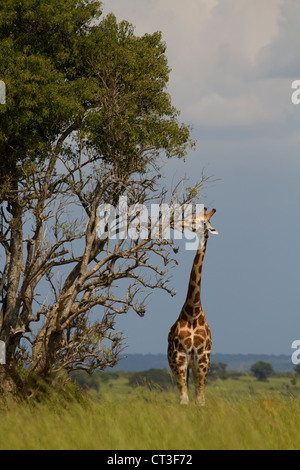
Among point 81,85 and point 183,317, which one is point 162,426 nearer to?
point 183,317

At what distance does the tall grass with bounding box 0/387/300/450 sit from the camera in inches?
455

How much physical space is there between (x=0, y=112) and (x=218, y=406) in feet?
37.2

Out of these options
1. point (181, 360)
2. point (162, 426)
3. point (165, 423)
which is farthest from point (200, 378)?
point (162, 426)

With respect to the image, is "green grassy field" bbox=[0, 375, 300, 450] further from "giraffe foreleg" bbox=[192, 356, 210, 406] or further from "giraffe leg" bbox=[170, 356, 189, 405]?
"giraffe leg" bbox=[170, 356, 189, 405]

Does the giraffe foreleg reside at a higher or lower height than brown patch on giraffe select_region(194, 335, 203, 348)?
lower

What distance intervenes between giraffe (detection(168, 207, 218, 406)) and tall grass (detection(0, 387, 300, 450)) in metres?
0.59

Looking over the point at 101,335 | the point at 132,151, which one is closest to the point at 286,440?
the point at 101,335

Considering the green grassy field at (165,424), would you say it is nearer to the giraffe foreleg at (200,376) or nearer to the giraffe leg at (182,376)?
the giraffe foreleg at (200,376)

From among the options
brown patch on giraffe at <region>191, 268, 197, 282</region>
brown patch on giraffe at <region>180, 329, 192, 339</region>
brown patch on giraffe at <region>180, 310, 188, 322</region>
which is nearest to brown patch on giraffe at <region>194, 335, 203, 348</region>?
brown patch on giraffe at <region>180, 329, 192, 339</region>

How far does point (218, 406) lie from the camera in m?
14.1

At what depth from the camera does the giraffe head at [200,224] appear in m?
15.9

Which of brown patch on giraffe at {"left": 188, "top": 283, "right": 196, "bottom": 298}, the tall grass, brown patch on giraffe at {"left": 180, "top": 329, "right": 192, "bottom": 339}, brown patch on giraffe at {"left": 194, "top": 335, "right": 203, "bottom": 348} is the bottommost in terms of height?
the tall grass

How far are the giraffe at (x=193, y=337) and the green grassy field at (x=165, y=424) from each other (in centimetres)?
47

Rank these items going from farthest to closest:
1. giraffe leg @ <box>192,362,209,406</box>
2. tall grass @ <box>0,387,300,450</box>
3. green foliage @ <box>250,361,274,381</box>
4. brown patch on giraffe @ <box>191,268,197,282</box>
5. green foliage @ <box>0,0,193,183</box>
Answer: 1. green foliage @ <box>250,361,274,381</box>
2. green foliage @ <box>0,0,193,183</box>
3. brown patch on giraffe @ <box>191,268,197,282</box>
4. giraffe leg @ <box>192,362,209,406</box>
5. tall grass @ <box>0,387,300,450</box>
